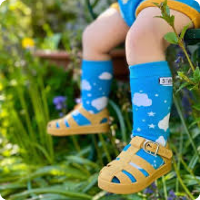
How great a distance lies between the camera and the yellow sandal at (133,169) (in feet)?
3.58

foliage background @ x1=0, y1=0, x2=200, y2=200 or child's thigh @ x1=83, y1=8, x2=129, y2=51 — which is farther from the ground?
child's thigh @ x1=83, y1=8, x2=129, y2=51

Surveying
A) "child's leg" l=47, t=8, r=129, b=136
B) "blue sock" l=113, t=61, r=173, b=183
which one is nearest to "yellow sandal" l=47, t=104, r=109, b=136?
"child's leg" l=47, t=8, r=129, b=136

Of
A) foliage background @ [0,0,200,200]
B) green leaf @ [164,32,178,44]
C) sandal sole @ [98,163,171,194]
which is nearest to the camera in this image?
green leaf @ [164,32,178,44]

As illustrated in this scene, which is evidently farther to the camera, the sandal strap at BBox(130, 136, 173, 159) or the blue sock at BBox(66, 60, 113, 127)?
the blue sock at BBox(66, 60, 113, 127)

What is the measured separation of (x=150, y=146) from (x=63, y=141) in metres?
1.05

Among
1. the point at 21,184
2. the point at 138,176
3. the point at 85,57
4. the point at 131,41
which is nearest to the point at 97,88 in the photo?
the point at 85,57

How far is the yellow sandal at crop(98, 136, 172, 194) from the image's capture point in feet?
3.58

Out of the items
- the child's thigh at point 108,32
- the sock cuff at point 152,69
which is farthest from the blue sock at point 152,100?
the child's thigh at point 108,32

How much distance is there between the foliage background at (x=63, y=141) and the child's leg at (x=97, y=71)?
0.09 meters

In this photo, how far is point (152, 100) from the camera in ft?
3.72

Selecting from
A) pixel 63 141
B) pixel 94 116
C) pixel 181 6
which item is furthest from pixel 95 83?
pixel 63 141

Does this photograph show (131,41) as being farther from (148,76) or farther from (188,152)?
(188,152)

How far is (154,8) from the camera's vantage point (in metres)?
1.13

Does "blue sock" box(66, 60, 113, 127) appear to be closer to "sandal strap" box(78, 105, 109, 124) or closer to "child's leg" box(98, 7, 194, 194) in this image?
"sandal strap" box(78, 105, 109, 124)
